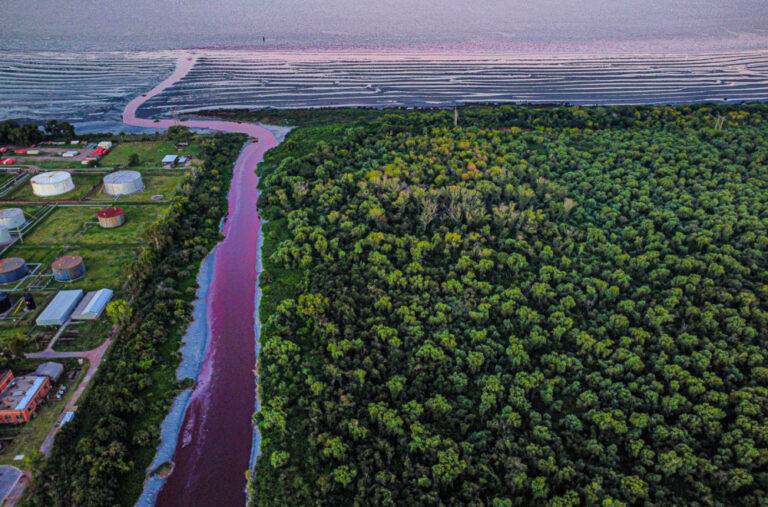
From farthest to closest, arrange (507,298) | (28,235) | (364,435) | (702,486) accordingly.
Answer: (28,235) → (507,298) → (364,435) → (702,486)

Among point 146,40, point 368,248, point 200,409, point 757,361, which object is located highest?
point 146,40

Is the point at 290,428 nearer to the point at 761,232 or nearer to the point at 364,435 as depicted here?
the point at 364,435

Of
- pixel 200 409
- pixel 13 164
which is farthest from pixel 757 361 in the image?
pixel 13 164

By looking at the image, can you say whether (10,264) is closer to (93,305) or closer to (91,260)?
(91,260)

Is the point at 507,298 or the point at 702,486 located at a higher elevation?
the point at 507,298

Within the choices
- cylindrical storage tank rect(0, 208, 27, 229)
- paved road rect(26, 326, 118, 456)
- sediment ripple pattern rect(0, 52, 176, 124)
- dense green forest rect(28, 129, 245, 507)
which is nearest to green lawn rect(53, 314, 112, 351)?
paved road rect(26, 326, 118, 456)

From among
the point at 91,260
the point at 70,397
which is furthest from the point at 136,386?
the point at 91,260
